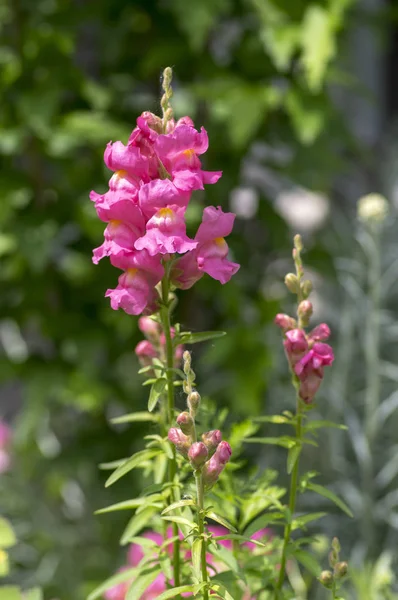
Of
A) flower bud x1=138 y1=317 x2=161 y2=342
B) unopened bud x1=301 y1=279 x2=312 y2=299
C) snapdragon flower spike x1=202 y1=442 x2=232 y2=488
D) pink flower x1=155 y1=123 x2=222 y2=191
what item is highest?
pink flower x1=155 y1=123 x2=222 y2=191

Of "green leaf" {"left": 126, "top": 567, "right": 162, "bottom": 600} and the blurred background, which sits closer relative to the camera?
"green leaf" {"left": 126, "top": 567, "right": 162, "bottom": 600}

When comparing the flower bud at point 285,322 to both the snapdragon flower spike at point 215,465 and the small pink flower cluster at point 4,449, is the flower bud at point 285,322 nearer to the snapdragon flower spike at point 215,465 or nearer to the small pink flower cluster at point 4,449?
the snapdragon flower spike at point 215,465

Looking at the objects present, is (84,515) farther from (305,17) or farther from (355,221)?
(305,17)

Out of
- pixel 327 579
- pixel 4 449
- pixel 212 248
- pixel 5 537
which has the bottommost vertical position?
pixel 4 449

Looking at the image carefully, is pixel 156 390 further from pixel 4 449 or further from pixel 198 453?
pixel 4 449

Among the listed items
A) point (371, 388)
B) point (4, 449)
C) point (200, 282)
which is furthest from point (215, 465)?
point (4, 449)

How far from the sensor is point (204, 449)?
0.57 metres

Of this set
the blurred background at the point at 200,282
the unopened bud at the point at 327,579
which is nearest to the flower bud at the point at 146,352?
the unopened bud at the point at 327,579

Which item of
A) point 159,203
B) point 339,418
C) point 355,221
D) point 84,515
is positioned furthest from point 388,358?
point 159,203

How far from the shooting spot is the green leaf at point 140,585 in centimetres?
66

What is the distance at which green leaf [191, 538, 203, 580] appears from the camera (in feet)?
1.92

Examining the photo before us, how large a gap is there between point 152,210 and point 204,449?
0.18 m

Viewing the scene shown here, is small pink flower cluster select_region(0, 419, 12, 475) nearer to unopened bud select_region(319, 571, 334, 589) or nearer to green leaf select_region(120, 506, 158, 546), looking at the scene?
green leaf select_region(120, 506, 158, 546)

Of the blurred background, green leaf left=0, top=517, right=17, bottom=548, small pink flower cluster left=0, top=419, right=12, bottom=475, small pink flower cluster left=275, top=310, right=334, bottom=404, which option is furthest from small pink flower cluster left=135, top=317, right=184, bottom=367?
small pink flower cluster left=0, top=419, right=12, bottom=475
